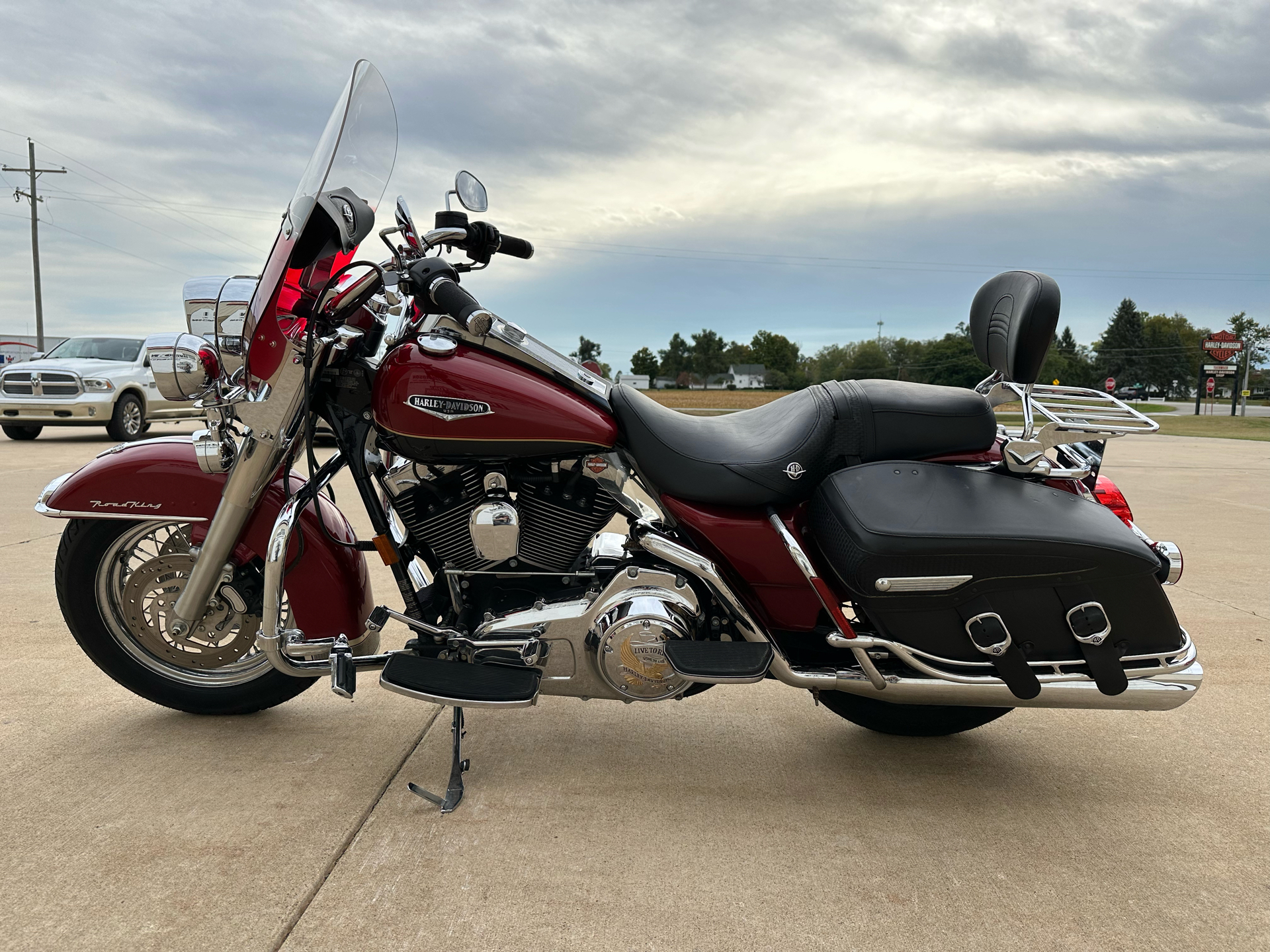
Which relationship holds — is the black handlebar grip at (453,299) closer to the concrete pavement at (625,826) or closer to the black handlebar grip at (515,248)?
the black handlebar grip at (515,248)

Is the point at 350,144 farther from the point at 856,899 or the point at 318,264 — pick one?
the point at 856,899

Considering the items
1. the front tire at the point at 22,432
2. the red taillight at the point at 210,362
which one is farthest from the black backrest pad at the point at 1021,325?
the front tire at the point at 22,432

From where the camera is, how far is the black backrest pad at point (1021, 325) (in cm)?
207

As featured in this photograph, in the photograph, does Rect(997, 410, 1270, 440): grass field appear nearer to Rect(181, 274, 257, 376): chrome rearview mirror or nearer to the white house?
Rect(181, 274, 257, 376): chrome rearview mirror

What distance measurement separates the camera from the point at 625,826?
2.18m

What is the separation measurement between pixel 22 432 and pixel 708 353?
76606 millimetres

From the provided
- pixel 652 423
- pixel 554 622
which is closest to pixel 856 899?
pixel 554 622

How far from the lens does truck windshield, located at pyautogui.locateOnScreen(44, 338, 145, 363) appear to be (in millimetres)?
12070

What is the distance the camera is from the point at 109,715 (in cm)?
275

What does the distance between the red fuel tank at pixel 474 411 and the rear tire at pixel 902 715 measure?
1.18 metres

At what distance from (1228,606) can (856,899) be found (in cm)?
332

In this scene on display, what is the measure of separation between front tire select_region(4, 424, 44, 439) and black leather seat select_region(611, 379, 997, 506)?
12728mm

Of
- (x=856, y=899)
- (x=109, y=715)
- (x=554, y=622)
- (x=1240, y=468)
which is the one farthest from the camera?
(x=1240, y=468)

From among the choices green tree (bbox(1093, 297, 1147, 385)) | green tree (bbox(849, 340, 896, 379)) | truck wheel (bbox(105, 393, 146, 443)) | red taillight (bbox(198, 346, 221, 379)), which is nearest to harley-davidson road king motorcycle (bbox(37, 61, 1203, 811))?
red taillight (bbox(198, 346, 221, 379))
